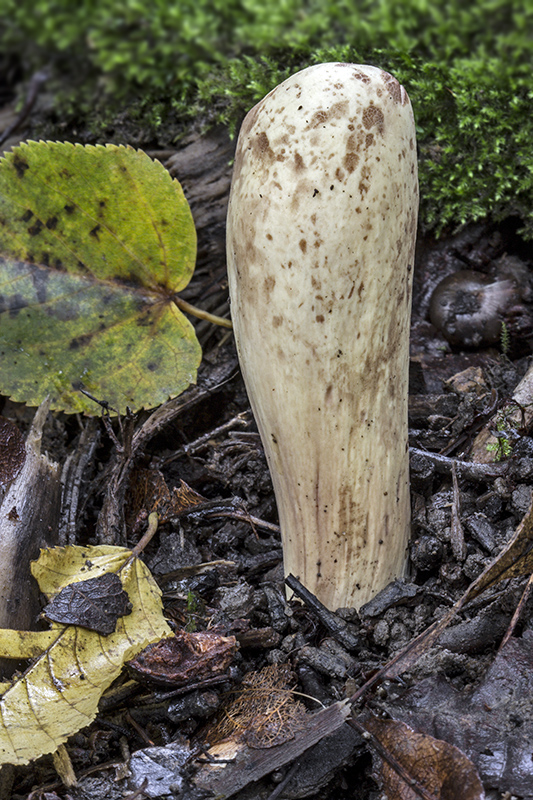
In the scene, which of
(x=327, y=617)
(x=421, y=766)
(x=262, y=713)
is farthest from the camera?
(x=327, y=617)

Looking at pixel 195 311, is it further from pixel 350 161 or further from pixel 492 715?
pixel 492 715

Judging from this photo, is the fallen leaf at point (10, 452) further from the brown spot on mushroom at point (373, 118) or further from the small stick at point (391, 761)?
the brown spot on mushroom at point (373, 118)

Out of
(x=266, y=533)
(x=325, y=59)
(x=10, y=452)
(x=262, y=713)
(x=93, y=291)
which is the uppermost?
(x=325, y=59)

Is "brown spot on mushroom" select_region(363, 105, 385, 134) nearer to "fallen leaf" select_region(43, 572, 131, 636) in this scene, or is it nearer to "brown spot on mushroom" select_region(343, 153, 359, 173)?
"brown spot on mushroom" select_region(343, 153, 359, 173)

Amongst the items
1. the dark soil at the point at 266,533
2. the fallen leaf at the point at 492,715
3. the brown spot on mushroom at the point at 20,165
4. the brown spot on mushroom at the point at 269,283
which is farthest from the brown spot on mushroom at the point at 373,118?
the fallen leaf at the point at 492,715

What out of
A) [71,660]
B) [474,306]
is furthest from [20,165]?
[474,306]

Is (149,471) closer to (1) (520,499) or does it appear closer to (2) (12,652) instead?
(2) (12,652)

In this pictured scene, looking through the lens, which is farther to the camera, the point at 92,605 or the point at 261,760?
the point at 92,605
